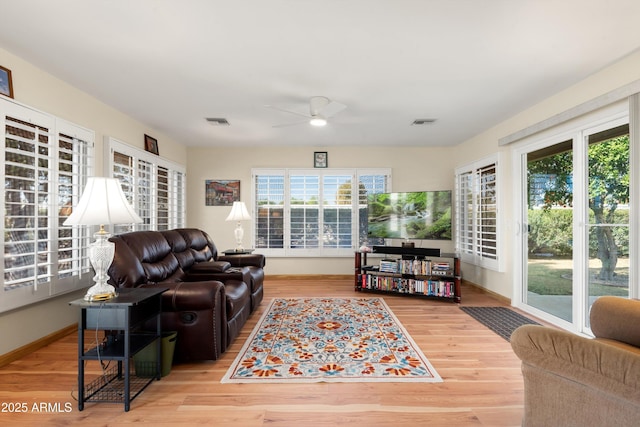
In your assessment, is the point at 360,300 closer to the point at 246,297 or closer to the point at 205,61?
the point at 246,297

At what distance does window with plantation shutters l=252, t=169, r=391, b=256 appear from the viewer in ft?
19.2

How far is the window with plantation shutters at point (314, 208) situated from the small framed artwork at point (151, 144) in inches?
66.6

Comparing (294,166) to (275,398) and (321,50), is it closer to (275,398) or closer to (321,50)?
(321,50)

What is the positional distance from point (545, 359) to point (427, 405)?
91 centimetres

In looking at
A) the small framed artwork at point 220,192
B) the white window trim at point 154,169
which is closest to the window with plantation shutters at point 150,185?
the white window trim at point 154,169

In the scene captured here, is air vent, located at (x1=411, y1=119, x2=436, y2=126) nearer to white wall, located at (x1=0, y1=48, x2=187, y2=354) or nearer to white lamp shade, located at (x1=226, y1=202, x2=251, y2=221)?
white lamp shade, located at (x1=226, y1=202, x2=251, y2=221)

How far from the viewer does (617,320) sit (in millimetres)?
1673

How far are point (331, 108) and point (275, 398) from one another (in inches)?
110

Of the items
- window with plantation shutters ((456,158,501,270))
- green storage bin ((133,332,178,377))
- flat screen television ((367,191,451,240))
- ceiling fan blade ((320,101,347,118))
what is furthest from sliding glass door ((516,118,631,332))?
green storage bin ((133,332,178,377))

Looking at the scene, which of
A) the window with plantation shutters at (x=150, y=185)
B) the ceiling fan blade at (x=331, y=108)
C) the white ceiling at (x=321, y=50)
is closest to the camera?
the white ceiling at (x=321, y=50)

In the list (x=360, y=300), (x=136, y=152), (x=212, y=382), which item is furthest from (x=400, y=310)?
(x=136, y=152)

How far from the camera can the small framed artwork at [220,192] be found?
5863 mm

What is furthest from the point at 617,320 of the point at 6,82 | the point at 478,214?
the point at 6,82

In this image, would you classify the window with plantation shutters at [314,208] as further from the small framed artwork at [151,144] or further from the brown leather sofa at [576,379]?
the brown leather sofa at [576,379]
